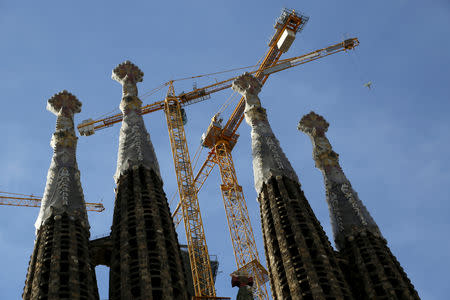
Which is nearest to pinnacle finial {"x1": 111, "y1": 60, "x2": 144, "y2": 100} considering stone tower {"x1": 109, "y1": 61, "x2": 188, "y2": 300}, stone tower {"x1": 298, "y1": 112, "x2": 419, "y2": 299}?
stone tower {"x1": 109, "y1": 61, "x2": 188, "y2": 300}

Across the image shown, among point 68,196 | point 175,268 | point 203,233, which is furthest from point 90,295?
point 203,233

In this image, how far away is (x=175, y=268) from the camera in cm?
5403

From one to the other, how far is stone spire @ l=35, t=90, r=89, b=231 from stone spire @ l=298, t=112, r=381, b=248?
24128mm

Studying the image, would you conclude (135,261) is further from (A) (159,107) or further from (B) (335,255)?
(A) (159,107)

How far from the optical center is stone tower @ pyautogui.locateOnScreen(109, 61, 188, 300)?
2020 inches

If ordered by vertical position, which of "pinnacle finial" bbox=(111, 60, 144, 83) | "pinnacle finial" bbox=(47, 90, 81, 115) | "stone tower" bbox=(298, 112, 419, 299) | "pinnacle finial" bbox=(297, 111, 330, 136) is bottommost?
"stone tower" bbox=(298, 112, 419, 299)

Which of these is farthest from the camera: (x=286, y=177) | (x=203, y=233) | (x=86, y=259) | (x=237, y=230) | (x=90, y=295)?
(x=237, y=230)

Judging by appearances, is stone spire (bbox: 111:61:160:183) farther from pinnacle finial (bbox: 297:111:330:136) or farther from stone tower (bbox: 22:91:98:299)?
pinnacle finial (bbox: 297:111:330:136)

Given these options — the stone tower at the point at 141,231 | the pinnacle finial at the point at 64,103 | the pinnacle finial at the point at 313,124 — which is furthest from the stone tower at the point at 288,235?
the pinnacle finial at the point at 64,103

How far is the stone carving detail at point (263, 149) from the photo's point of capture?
64.9 metres

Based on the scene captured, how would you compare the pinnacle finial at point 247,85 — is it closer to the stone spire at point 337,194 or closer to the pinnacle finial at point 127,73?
the stone spire at point 337,194

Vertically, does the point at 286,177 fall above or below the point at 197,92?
below

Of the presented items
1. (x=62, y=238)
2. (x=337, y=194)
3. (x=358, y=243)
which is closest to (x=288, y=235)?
(x=358, y=243)

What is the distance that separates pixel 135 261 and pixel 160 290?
3.70m
